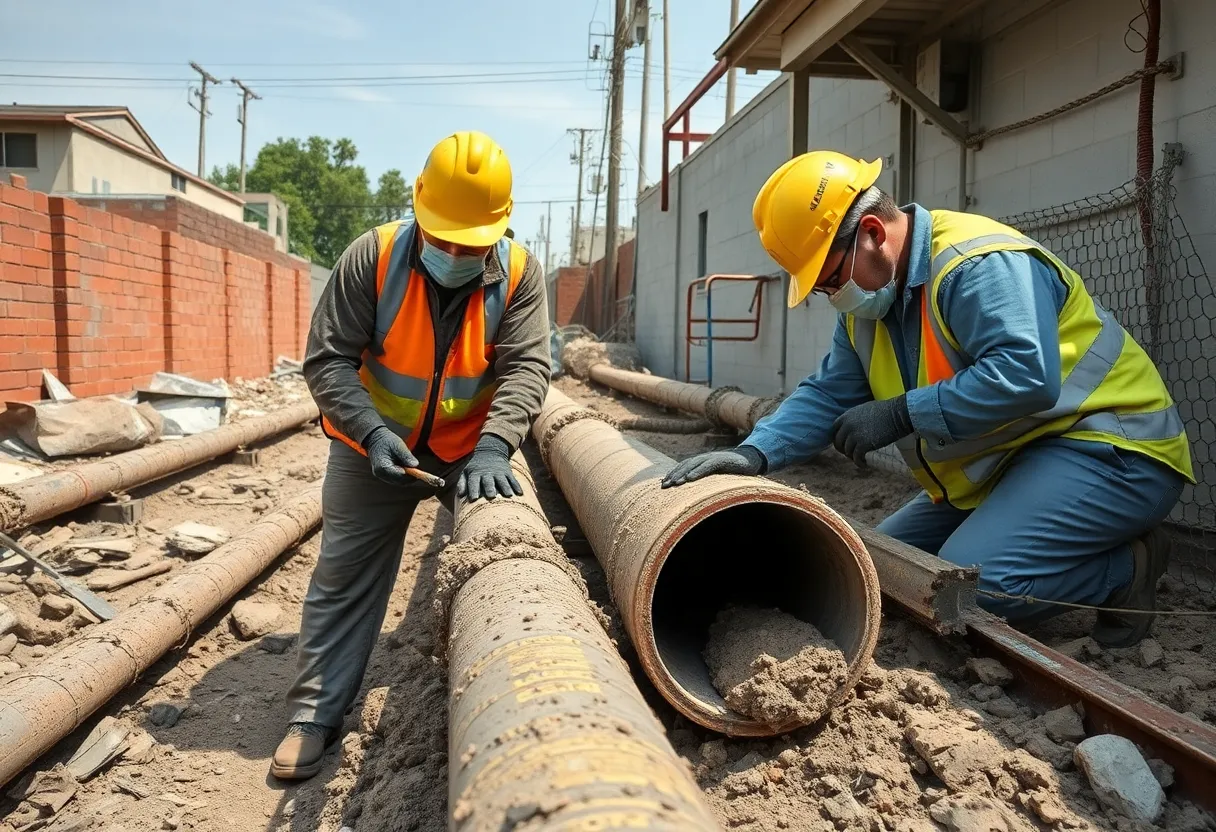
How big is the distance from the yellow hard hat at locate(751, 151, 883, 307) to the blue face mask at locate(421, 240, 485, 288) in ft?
3.21

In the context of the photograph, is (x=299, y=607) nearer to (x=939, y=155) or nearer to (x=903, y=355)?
(x=903, y=355)

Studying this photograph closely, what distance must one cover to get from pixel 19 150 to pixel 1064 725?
29.5 m

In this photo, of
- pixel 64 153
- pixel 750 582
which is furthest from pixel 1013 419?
pixel 64 153

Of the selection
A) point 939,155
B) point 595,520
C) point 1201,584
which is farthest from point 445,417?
point 939,155

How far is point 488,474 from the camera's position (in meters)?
2.96

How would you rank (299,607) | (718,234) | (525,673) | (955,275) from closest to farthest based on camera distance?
1. (525,673)
2. (955,275)
3. (299,607)
4. (718,234)

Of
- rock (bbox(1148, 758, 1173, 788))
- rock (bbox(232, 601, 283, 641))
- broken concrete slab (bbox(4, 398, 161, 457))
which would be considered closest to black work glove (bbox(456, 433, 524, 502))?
rock (bbox(232, 601, 283, 641))

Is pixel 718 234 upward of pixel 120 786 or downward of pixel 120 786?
upward

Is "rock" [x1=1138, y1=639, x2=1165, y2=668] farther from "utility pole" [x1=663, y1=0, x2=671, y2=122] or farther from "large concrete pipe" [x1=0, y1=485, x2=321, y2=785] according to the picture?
"utility pole" [x1=663, y1=0, x2=671, y2=122]

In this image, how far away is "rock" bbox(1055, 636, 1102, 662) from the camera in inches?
109

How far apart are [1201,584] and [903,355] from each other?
152 cm

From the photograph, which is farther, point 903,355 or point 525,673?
point 903,355

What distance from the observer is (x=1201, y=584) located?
3.49 m

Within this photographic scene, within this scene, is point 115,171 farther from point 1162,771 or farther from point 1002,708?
point 1162,771
